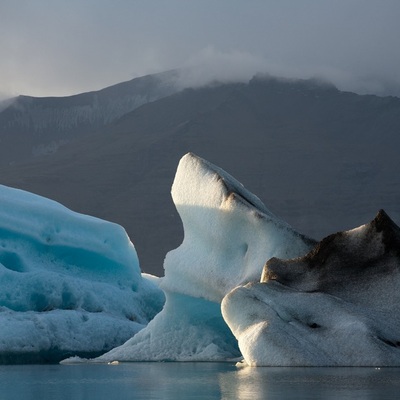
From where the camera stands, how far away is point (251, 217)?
11.1 meters

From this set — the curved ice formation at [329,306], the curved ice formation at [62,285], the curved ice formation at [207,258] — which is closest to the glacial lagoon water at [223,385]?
the curved ice formation at [329,306]

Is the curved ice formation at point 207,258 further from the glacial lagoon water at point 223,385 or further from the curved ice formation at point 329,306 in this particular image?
the glacial lagoon water at point 223,385

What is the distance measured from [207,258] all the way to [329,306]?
268 cm

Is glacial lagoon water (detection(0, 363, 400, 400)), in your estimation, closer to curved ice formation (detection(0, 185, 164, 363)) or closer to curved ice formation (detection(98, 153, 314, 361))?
curved ice formation (detection(98, 153, 314, 361))

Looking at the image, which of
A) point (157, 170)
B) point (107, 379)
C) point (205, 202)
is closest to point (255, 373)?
point (107, 379)

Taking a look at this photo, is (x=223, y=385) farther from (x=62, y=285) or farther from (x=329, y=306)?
(x=62, y=285)

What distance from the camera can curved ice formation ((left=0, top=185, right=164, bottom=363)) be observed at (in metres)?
14.6

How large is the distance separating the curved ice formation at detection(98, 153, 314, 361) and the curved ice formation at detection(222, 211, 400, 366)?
2.46 ft

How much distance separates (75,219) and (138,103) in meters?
95.4

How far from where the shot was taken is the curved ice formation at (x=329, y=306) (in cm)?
895

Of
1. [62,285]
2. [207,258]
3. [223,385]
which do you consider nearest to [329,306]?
[207,258]

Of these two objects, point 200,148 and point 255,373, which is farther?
point 200,148

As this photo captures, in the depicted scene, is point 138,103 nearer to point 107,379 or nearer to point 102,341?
point 102,341

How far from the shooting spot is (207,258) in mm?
11844
